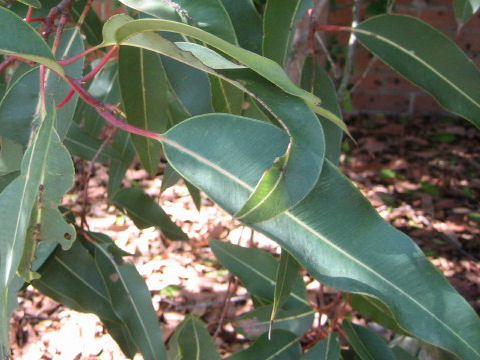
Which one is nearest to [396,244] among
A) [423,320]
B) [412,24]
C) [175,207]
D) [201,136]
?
[423,320]

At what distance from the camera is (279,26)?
2.20ft

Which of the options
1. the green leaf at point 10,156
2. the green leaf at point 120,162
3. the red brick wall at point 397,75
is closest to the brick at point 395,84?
the red brick wall at point 397,75

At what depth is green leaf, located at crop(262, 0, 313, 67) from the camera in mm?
655

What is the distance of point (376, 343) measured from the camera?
2.89 ft

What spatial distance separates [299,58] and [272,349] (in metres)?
0.56

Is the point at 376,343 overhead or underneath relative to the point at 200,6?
underneath

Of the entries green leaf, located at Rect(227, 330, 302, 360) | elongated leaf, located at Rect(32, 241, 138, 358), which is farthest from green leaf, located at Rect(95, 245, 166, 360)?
green leaf, located at Rect(227, 330, 302, 360)

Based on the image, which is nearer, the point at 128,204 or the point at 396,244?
the point at 396,244

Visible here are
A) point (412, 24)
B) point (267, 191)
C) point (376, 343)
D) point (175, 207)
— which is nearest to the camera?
point (267, 191)

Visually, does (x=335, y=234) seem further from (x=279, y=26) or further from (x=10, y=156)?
(x=10, y=156)

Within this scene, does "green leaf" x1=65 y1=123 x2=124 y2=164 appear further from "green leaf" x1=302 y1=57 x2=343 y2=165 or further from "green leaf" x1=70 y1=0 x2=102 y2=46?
"green leaf" x1=302 y1=57 x2=343 y2=165

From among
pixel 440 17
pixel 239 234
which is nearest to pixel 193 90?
pixel 239 234

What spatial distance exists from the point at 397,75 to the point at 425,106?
0.25 metres

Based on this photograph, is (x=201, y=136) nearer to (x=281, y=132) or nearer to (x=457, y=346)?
(x=281, y=132)
